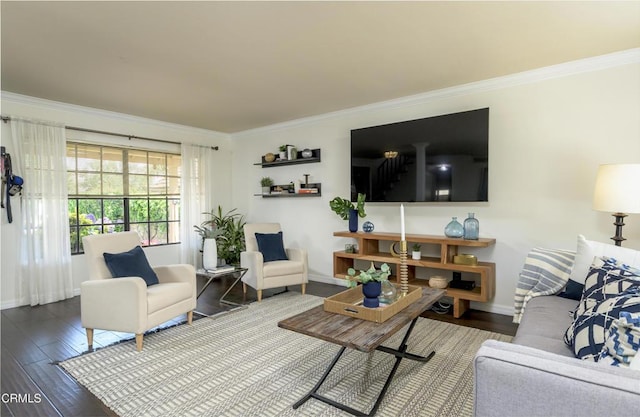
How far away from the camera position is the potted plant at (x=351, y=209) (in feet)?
13.7

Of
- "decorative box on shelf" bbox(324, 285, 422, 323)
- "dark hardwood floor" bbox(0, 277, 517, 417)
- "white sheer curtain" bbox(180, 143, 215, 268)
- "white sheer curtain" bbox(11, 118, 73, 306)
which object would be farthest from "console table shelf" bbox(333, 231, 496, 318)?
"white sheer curtain" bbox(11, 118, 73, 306)

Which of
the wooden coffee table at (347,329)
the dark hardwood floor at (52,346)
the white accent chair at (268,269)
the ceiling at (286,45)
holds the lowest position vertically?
the dark hardwood floor at (52,346)

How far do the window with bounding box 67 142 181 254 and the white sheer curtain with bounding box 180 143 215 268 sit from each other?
0.19 m

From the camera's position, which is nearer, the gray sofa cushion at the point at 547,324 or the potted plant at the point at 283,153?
the gray sofa cushion at the point at 547,324

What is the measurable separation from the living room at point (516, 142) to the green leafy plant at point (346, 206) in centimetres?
31

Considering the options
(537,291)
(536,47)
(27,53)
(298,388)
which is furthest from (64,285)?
(536,47)

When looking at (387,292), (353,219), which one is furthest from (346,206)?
(387,292)

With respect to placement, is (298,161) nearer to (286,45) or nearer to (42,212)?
(286,45)

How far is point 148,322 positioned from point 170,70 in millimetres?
2236

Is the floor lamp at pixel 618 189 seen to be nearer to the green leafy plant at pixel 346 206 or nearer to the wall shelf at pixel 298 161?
the green leafy plant at pixel 346 206

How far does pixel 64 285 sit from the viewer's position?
4113 mm

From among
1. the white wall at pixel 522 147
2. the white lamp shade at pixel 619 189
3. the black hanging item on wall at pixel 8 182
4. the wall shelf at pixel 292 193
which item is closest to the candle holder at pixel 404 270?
the white lamp shade at pixel 619 189

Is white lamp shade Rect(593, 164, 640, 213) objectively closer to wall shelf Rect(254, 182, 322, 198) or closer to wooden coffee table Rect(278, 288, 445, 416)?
wooden coffee table Rect(278, 288, 445, 416)

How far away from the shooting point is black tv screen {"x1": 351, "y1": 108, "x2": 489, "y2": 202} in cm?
342
